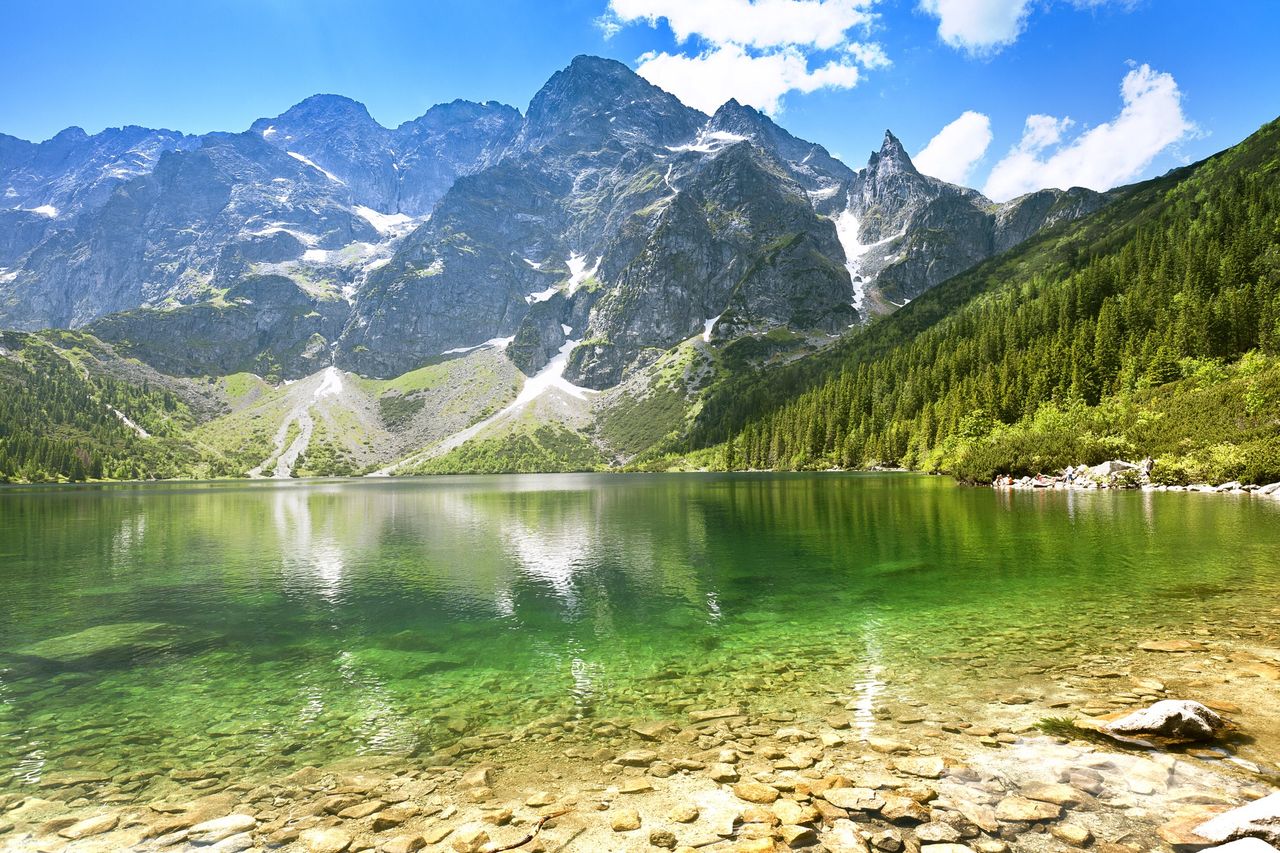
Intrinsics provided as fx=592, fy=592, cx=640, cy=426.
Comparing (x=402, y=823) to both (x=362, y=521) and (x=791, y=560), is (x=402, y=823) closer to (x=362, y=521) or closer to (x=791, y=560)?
(x=791, y=560)

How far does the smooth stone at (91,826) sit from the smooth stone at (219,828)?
159 centimetres

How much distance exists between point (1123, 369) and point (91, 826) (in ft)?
454

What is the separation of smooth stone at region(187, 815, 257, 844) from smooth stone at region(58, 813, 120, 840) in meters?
1.59

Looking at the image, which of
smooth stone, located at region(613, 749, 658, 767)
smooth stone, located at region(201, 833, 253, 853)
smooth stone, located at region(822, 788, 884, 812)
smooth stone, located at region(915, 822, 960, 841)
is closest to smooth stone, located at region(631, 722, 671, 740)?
smooth stone, located at region(613, 749, 658, 767)

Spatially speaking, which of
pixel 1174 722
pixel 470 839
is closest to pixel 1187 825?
pixel 1174 722

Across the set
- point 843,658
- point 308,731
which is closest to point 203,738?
point 308,731

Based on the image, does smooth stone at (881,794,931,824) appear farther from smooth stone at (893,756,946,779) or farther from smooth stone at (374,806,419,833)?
smooth stone at (374,806,419,833)

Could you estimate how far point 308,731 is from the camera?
14.2 m

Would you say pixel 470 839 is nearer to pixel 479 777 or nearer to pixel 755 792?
pixel 479 777

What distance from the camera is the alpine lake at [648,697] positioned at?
9484 millimetres

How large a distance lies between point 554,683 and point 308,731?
617cm

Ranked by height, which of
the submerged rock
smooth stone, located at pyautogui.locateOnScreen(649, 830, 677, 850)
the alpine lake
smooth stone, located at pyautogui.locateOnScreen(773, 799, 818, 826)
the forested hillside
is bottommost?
the submerged rock

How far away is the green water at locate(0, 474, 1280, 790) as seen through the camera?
1482cm

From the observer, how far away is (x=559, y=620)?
24.6 meters
